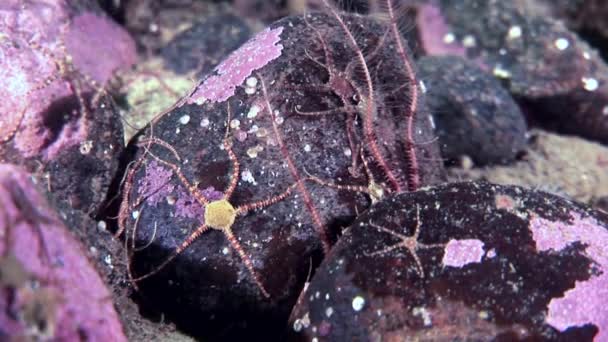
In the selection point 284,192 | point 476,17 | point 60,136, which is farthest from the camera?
point 476,17

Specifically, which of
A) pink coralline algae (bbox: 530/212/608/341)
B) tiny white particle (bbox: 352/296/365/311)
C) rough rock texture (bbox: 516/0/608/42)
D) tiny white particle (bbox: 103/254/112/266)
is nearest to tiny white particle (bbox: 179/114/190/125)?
tiny white particle (bbox: 103/254/112/266)

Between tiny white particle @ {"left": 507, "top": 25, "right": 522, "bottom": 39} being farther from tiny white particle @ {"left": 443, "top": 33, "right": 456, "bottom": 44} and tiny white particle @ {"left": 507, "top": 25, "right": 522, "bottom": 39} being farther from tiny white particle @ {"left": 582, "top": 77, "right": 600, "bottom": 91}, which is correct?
tiny white particle @ {"left": 582, "top": 77, "right": 600, "bottom": 91}

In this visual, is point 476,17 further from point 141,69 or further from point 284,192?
point 284,192

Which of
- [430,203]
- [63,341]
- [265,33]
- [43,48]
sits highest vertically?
[43,48]

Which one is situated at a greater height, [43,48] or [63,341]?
[43,48]

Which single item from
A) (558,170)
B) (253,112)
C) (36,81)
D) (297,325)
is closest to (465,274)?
(297,325)

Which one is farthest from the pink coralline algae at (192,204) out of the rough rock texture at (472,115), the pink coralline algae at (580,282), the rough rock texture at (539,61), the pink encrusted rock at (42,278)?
the rough rock texture at (539,61)

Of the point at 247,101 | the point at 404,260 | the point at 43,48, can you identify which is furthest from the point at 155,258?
the point at 43,48
